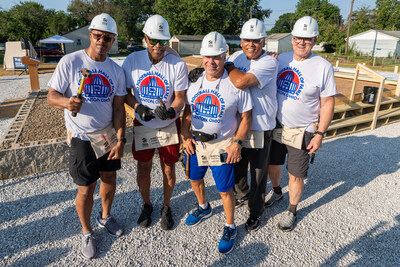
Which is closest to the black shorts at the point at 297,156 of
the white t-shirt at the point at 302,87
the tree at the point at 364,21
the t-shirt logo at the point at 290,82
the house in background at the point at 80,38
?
the white t-shirt at the point at 302,87

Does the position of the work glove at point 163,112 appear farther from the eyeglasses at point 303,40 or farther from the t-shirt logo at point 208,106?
the eyeglasses at point 303,40

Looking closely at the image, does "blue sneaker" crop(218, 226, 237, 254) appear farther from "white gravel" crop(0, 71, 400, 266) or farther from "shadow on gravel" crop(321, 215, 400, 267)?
"shadow on gravel" crop(321, 215, 400, 267)

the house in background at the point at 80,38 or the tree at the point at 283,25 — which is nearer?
the house in background at the point at 80,38

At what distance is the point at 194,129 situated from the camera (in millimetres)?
2855

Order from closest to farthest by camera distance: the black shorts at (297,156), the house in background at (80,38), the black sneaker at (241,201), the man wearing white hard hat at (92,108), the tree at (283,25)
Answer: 1. the man wearing white hard hat at (92,108)
2. the black shorts at (297,156)
3. the black sneaker at (241,201)
4. the house in background at (80,38)
5. the tree at (283,25)

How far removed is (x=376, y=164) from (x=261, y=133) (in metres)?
3.45

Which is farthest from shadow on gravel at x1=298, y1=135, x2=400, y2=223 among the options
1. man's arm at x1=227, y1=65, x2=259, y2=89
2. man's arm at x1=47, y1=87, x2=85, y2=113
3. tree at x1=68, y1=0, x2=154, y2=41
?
tree at x1=68, y1=0, x2=154, y2=41

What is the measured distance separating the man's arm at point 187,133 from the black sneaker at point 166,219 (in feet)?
2.86

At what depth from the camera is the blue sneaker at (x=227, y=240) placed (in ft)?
9.32

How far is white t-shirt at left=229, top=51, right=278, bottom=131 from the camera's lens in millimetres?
2688

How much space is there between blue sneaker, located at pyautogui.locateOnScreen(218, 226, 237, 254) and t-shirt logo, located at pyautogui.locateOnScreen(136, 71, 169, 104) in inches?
62.6

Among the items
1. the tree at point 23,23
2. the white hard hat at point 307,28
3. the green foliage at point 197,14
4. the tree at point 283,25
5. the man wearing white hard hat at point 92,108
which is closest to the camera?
the man wearing white hard hat at point 92,108

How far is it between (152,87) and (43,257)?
2.05 metres

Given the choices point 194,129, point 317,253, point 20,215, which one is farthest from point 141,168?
point 317,253
